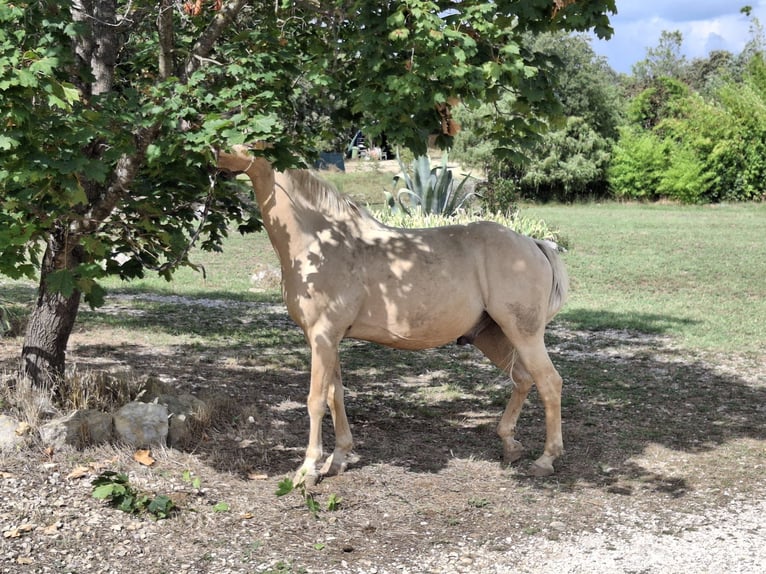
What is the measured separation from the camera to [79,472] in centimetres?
507

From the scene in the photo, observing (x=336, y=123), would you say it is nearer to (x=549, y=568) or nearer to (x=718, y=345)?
(x=549, y=568)

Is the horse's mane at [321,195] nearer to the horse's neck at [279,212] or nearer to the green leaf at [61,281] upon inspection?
the horse's neck at [279,212]

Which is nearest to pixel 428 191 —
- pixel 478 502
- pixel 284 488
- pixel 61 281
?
pixel 478 502

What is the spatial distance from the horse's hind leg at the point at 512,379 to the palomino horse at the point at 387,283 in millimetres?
185

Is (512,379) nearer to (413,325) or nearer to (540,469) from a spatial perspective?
(540,469)

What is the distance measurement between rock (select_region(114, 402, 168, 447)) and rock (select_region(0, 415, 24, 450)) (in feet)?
1.99

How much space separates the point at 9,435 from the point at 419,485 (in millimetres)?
2657

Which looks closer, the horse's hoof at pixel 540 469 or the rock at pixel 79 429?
the rock at pixel 79 429

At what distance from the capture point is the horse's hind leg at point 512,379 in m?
6.08

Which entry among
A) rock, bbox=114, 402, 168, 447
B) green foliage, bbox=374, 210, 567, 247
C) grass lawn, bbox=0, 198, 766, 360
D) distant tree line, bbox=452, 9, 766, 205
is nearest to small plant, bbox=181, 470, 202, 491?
rock, bbox=114, 402, 168, 447

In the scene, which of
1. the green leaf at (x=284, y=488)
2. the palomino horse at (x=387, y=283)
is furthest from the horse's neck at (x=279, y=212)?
the green leaf at (x=284, y=488)

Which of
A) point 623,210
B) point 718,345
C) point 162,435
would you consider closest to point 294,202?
point 162,435

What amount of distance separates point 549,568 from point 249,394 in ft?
12.0

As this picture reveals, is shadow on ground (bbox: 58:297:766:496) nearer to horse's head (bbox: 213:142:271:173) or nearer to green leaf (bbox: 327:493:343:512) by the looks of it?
green leaf (bbox: 327:493:343:512)
